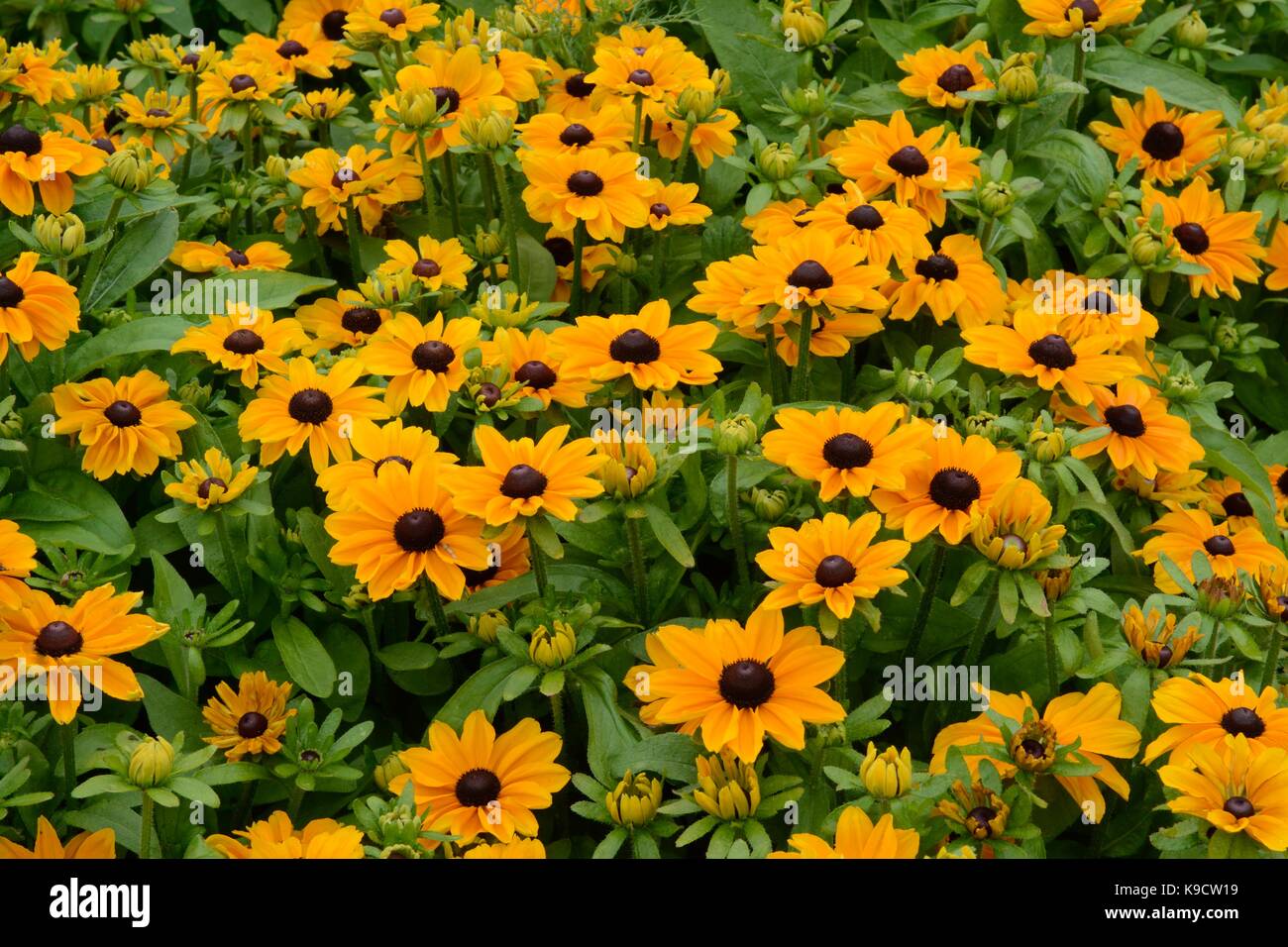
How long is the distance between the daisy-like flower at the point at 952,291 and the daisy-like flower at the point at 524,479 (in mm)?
646

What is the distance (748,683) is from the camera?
152 centimetres

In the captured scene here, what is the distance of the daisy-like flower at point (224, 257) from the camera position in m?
2.29

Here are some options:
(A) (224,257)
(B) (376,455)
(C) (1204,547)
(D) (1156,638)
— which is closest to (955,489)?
(D) (1156,638)

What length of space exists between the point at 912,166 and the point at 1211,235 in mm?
512

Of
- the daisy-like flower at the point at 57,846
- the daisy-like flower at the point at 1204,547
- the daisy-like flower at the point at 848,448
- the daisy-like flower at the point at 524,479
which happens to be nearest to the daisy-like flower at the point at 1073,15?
the daisy-like flower at the point at 1204,547

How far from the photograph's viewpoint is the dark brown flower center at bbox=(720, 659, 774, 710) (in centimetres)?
152

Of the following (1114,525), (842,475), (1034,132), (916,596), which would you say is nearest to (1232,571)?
(1114,525)

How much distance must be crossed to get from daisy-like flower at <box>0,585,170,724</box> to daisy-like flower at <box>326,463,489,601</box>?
0.75 ft

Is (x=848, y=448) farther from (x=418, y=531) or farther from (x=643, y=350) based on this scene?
(x=418, y=531)

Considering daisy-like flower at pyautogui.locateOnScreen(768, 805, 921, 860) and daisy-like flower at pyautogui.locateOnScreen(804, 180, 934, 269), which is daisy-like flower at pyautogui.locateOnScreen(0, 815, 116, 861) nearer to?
daisy-like flower at pyautogui.locateOnScreen(768, 805, 921, 860)

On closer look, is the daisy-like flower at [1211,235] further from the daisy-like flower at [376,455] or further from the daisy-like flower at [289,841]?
the daisy-like flower at [289,841]

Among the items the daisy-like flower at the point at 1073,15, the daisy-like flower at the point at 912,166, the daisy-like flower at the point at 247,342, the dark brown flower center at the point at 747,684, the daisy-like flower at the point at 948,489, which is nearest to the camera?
the dark brown flower center at the point at 747,684

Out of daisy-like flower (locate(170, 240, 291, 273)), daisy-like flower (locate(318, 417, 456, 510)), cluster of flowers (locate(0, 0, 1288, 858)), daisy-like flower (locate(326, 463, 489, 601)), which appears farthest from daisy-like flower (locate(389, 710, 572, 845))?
daisy-like flower (locate(170, 240, 291, 273))
